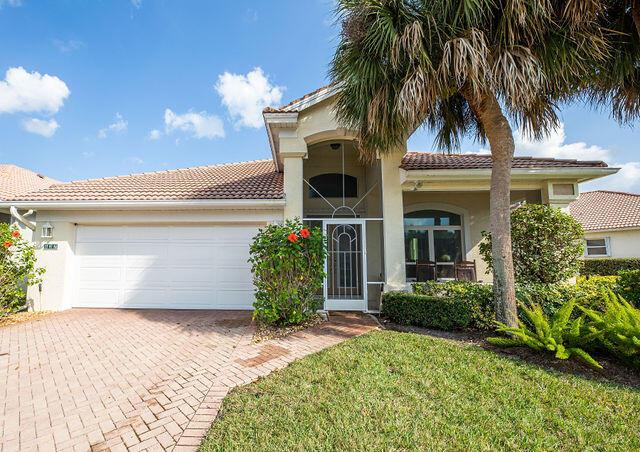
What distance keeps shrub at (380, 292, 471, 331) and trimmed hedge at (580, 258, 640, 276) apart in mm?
16789

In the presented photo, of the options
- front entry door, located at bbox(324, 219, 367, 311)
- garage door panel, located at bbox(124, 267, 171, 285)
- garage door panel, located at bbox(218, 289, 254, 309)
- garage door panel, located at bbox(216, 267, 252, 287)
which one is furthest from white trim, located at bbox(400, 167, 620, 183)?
garage door panel, located at bbox(124, 267, 171, 285)

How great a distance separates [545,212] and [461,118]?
11.5ft

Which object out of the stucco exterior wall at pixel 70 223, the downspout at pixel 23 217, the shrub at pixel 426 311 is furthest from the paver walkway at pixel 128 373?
the downspout at pixel 23 217

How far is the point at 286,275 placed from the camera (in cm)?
737

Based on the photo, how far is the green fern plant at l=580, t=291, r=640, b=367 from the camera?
4.45 metres

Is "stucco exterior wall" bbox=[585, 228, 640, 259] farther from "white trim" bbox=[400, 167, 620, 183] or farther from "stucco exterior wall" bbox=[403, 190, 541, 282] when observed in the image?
"white trim" bbox=[400, 167, 620, 183]

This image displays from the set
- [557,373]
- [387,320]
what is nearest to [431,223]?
[387,320]

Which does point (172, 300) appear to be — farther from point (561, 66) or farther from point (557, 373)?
point (561, 66)

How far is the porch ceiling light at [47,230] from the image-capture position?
9.40m

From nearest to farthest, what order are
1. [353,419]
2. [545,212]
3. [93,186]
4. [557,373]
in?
[353,419], [557,373], [545,212], [93,186]

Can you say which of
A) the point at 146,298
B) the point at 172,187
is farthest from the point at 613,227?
the point at 146,298

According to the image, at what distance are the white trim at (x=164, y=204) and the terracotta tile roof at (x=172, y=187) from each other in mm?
153

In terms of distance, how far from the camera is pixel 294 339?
636cm

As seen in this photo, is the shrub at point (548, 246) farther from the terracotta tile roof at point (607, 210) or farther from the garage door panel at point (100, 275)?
the terracotta tile roof at point (607, 210)
